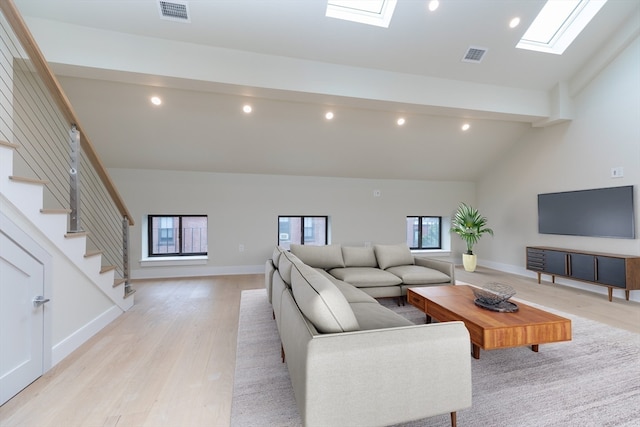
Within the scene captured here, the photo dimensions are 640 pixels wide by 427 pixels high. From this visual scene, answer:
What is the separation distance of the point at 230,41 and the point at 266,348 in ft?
10.9

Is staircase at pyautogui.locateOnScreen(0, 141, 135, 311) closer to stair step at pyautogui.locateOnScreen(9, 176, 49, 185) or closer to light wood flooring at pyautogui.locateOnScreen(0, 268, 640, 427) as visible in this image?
stair step at pyautogui.locateOnScreen(9, 176, 49, 185)

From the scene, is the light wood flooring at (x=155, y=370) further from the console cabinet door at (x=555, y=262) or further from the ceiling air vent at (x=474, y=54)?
the ceiling air vent at (x=474, y=54)

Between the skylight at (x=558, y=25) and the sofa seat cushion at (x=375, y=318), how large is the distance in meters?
4.00

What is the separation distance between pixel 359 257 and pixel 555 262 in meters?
3.35

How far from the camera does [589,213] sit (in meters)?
4.13

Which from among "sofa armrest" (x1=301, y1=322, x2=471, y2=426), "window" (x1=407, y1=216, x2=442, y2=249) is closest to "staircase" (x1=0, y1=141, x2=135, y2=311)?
"sofa armrest" (x1=301, y1=322, x2=471, y2=426)

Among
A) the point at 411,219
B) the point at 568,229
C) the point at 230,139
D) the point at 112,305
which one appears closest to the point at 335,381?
the point at 112,305

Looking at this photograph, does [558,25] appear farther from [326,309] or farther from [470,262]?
[326,309]

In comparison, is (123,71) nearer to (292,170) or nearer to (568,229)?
(292,170)

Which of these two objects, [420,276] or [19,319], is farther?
[420,276]

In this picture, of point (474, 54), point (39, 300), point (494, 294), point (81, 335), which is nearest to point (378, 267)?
point (494, 294)

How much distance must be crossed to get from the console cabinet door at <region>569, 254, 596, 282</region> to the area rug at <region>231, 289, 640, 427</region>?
5.26 ft

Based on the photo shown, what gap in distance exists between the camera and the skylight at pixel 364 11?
2.95 meters

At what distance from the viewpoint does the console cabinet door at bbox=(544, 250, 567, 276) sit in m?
4.19
